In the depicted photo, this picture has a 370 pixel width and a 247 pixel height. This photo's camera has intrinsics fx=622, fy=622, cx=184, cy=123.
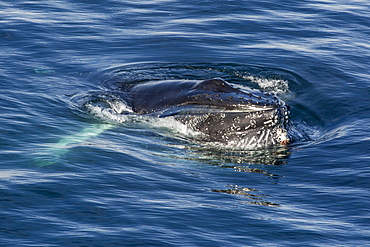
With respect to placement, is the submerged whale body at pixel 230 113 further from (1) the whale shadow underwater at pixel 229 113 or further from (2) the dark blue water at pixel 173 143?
(2) the dark blue water at pixel 173 143

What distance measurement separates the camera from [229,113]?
40.8 ft

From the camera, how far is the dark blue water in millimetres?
9602

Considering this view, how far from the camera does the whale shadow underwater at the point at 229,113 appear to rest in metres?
12.3

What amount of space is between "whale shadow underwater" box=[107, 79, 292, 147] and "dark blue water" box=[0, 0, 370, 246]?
0.35 m

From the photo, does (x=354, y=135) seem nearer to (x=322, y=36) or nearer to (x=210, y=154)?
(x=210, y=154)

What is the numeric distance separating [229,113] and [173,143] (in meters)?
1.39

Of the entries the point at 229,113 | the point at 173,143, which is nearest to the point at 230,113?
the point at 229,113

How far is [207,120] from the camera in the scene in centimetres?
1270

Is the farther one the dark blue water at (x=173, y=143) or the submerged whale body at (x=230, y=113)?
the submerged whale body at (x=230, y=113)

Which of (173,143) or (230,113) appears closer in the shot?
(230,113)

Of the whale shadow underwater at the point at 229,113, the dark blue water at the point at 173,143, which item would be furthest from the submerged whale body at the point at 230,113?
the dark blue water at the point at 173,143

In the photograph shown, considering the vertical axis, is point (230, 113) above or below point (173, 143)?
above

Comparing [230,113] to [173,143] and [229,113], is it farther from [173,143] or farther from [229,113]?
[173,143]

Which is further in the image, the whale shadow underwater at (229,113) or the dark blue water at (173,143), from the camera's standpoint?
the whale shadow underwater at (229,113)
